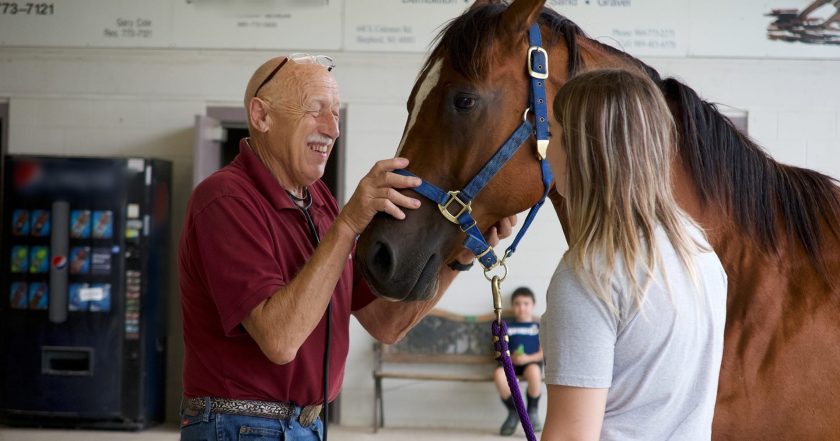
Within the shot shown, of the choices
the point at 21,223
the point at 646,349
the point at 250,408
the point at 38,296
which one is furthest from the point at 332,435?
the point at 646,349

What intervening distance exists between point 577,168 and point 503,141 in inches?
23.8

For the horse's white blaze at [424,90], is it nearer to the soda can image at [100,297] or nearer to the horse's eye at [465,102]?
the horse's eye at [465,102]

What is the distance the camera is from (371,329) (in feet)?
7.37

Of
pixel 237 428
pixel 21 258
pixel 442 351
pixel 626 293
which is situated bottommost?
pixel 442 351

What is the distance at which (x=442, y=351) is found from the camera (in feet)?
21.6

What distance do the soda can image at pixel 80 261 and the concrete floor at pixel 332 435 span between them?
1.10 metres

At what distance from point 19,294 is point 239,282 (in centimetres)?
515

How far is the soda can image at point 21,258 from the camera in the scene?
6.27 meters

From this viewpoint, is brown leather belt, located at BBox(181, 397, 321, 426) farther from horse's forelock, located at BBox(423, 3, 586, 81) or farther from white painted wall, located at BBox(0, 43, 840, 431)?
white painted wall, located at BBox(0, 43, 840, 431)

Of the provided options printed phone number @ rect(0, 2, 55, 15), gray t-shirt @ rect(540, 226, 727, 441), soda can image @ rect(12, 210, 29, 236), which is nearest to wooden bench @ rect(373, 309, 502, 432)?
soda can image @ rect(12, 210, 29, 236)

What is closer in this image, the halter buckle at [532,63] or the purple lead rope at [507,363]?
the purple lead rope at [507,363]

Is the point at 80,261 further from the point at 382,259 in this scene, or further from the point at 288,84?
the point at 382,259

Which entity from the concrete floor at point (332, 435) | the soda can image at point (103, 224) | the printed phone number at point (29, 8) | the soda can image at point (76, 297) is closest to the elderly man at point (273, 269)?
the concrete floor at point (332, 435)

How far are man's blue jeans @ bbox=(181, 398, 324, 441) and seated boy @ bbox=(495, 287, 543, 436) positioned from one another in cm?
452
